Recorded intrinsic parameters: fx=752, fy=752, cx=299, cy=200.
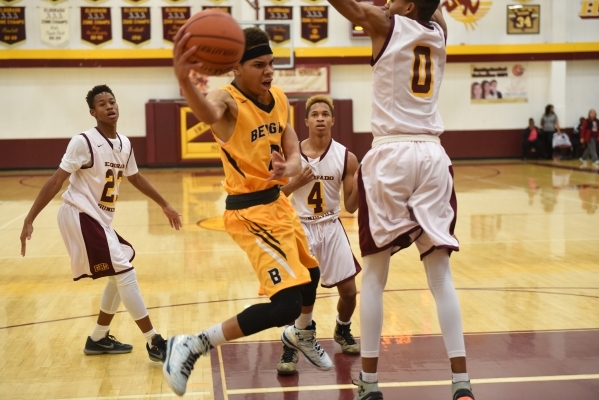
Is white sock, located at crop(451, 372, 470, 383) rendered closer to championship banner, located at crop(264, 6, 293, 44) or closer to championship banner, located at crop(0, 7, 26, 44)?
championship banner, located at crop(264, 6, 293, 44)

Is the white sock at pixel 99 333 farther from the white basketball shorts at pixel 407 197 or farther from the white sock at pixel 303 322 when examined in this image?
the white basketball shorts at pixel 407 197

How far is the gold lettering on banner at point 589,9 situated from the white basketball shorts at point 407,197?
2007 centimetres

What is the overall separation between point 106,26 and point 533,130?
12.4 metres

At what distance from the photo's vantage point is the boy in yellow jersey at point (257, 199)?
365 cm

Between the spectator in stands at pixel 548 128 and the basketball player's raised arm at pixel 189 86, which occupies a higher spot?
the basketball player's raised arm at pixel 189 86

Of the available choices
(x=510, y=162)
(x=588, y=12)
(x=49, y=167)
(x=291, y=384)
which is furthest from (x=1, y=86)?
(x=291, y=384)

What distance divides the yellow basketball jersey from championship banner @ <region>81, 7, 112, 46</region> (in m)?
18.0

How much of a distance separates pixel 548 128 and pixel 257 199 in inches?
772

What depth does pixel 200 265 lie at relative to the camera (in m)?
8.08

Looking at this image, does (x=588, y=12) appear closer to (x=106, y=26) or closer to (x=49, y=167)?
(x=106, y=26)

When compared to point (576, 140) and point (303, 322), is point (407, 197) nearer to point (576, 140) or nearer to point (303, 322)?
point (303, 322)

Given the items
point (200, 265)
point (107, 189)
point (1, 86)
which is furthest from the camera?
point (1, 86)

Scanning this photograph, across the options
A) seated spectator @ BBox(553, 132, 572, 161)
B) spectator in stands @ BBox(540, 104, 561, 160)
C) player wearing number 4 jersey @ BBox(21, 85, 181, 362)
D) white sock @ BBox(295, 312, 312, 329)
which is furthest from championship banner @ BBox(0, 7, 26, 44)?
white sock @ BBox(295, 312, 312, 329)

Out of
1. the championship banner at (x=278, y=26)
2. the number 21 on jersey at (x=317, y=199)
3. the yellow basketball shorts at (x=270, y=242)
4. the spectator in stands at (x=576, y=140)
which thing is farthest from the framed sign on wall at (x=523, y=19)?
the yellow basketball shorts at (x=270, y=242)
